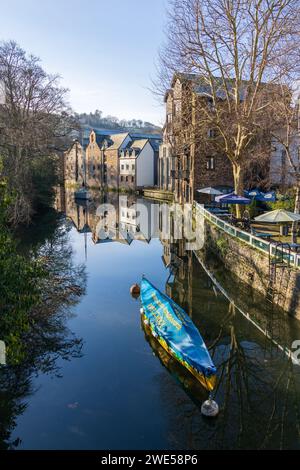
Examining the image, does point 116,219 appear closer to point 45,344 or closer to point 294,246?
point 294,246

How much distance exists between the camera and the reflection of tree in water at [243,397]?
845 cm

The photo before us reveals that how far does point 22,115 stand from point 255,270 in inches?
1051

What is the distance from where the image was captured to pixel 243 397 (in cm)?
1005

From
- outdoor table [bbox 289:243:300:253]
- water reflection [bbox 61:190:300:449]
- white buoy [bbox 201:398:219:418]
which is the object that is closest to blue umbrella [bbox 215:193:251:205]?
water reflection [bbox 61:190:300:449]

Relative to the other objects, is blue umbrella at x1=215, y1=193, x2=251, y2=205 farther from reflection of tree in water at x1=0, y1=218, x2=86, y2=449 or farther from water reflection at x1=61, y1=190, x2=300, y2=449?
reflection of tree in water at x1=0, y1=218, x2=86, y2=449

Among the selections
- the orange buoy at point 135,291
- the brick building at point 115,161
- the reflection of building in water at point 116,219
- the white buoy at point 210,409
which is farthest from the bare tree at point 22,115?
the brick building at point 115,161

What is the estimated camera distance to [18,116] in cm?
3284

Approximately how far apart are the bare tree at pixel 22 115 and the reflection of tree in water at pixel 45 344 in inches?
491

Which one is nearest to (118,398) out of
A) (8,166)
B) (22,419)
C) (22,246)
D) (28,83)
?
(22,419)

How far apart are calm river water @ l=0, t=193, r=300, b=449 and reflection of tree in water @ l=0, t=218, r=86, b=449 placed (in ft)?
0.17

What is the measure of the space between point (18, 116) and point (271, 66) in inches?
860

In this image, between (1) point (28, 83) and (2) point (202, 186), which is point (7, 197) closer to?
(1) point (28, 83)

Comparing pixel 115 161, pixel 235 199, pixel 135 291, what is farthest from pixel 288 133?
pixel 115 161

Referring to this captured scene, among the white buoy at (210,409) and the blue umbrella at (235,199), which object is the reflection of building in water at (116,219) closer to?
the blue umbrella at (235,199)
